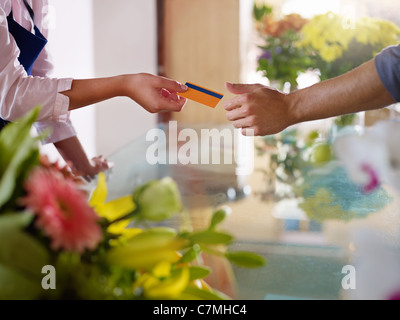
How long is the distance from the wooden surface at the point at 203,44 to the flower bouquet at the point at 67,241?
489 cm

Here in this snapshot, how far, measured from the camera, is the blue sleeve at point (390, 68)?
0.76 meters

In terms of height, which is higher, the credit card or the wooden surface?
the wooden surface

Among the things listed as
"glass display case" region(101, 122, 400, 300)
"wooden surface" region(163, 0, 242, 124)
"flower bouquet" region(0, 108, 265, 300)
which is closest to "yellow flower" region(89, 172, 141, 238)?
"flower bouquet" region(0, 108, 265, 300)

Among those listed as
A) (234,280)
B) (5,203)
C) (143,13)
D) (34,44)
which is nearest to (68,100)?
(34,44)

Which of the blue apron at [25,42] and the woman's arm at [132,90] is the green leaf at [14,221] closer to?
the woman's arm at [132,90]

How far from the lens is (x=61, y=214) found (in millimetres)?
295

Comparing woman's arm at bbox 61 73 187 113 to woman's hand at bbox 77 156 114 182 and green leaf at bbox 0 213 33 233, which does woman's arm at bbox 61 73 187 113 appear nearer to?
woman's hand at bbox 77 156 114 182

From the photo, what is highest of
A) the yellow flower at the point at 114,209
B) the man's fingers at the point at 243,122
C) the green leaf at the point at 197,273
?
the man's fingers at the point at 243,122

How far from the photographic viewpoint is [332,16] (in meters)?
1.78

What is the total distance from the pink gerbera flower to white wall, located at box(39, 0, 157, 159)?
2.77 m

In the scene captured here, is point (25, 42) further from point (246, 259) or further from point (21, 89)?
point (246, 259)

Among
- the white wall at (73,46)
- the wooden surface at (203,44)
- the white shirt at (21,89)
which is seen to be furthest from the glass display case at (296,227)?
the wooden surface at (203,44)

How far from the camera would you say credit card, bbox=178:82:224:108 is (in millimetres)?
740
